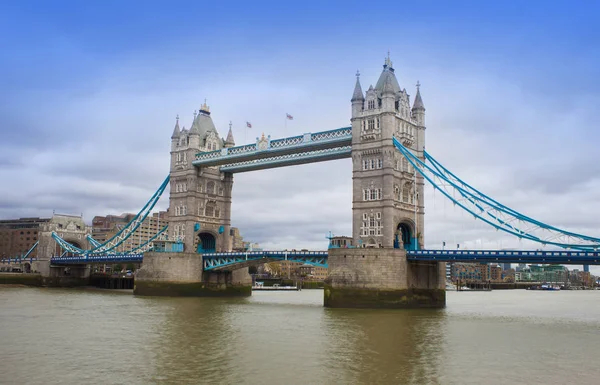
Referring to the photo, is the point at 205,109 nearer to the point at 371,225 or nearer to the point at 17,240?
the point at 371,225

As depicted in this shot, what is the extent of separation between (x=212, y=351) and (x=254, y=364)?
347cm

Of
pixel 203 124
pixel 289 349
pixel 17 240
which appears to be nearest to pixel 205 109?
pixel 203 124

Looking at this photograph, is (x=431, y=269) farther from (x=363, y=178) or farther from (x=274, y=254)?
(x=274, y=254)

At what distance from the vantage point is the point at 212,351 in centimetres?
2539

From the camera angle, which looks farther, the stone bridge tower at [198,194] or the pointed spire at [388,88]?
the stone bridge tower at [198,194]

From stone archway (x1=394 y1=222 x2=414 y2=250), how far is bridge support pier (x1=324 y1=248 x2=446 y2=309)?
4.27 meters

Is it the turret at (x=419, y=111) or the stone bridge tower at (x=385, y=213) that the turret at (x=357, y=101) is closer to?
the stone bridge tower at (x=385, y=213)

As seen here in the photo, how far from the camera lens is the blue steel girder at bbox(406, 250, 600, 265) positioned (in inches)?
1709

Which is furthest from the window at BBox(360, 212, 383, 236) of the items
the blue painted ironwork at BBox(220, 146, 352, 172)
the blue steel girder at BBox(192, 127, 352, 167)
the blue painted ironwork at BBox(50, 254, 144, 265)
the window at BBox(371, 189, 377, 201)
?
the blue painted ironwork at BBox(50, 254, 144, 265)

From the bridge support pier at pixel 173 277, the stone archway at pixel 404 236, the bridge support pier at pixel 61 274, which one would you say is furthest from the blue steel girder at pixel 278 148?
the bridge support pier at pixel 61 274

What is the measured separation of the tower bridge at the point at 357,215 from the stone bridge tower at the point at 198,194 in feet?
0.41

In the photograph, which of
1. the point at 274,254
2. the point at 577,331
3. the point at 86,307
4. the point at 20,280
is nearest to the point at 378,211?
the point at 274,254

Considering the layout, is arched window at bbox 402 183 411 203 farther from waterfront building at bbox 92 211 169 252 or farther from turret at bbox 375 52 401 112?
waterfront building at bbox 92 211 169 252

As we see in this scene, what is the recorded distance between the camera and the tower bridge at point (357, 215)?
159 ft
